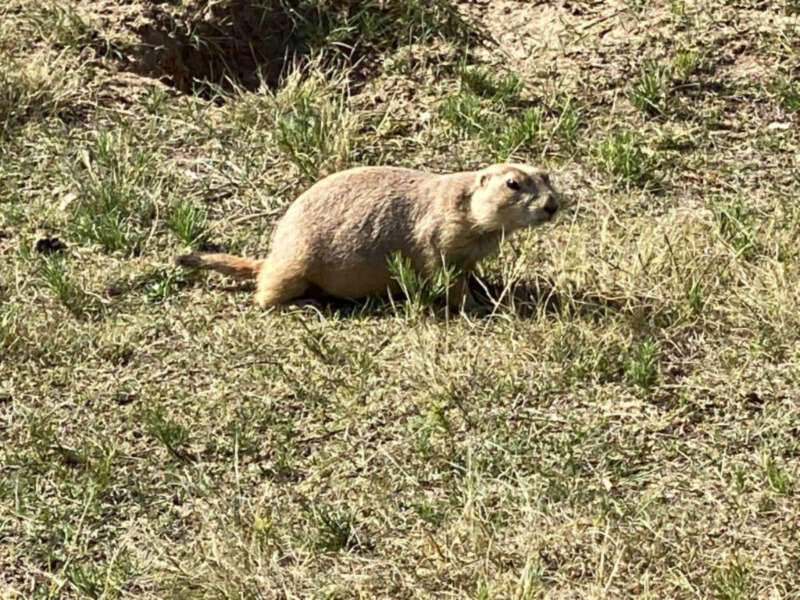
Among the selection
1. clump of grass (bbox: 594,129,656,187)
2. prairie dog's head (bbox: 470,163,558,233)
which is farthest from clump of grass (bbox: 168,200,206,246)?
clump of grass (bbox: 594,129,656,187)

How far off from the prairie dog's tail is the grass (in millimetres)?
122

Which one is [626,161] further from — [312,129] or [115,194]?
[115,194]

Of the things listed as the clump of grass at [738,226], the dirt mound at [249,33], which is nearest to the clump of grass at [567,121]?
the dirt mound at [249,33]

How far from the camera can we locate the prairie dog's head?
19.7ft

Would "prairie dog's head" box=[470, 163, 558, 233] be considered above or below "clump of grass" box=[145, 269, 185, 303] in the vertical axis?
above

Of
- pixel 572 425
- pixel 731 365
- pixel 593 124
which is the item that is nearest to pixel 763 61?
pixel 593 124

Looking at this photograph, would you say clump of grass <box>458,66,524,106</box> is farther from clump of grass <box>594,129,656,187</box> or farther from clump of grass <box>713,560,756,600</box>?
clump of grass <box>713,560,756,600</box>

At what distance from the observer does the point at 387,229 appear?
20.1 ft

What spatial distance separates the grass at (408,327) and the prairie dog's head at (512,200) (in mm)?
297

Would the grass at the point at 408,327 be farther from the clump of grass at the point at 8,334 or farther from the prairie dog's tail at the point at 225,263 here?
the prairie dog's tail at the point at 225,263

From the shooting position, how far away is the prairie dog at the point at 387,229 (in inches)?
239

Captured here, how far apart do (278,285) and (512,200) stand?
1017mm

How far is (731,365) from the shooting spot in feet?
18.5

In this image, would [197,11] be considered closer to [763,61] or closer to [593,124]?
[593,124]
